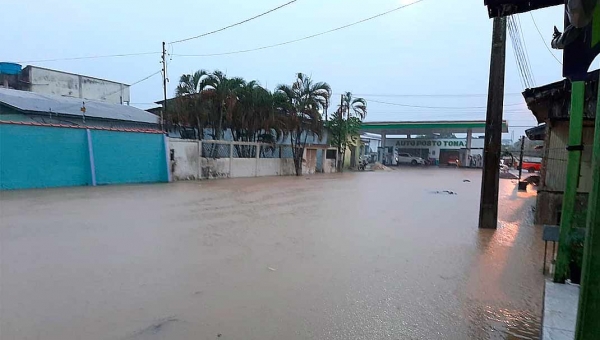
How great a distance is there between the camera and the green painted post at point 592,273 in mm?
1333

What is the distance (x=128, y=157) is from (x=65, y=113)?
6.12 metres

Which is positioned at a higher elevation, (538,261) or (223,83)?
(223,83)

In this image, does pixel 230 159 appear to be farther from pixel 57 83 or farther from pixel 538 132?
pixel 57 83

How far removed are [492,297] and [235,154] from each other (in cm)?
1734

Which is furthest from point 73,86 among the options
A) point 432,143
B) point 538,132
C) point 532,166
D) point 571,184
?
point 432,143

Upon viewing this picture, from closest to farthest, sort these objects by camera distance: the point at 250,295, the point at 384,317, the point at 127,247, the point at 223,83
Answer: the point at 384,317 → the point at 250,295 → the point at 127,247 → the point at 223,83

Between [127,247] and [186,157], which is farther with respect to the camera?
[186,157]

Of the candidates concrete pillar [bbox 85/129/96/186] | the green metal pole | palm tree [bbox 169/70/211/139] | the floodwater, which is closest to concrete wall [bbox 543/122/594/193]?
the floodwater

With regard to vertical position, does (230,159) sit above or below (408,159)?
above

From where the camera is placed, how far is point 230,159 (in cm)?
1920

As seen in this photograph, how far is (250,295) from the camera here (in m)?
3.62

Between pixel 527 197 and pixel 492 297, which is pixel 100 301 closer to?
pixel 492 297

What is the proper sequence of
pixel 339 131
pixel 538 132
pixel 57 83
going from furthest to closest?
pixel 339 131 → pixel 57 83 → pixel 538 132

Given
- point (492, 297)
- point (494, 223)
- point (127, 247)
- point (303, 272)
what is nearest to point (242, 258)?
point (303, 272)
